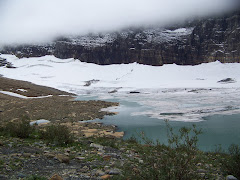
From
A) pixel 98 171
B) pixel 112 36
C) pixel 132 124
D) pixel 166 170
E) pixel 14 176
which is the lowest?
pixel 132 124

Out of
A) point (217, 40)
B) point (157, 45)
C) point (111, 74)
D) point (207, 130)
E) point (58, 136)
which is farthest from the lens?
point (157, 45)

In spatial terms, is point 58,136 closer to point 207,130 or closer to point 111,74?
point 207,130

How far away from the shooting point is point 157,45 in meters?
107

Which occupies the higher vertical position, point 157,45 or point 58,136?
point 157,45

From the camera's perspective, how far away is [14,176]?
15.2ft

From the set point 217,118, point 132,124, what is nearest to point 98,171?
point 132,124

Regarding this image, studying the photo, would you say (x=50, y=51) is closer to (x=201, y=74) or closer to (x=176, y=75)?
(x=176, y=75)

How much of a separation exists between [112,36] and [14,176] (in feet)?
375

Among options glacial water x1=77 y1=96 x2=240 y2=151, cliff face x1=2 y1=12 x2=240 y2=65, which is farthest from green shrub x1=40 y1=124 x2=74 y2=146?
cliff face x1=2 y1=12 x2=240 y2=65

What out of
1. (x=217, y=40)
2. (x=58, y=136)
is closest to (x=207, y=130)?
(x=58, y=136)

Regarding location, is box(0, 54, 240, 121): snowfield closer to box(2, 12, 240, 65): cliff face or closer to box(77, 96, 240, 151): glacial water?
box(2, 12, 240, 65): cliff face

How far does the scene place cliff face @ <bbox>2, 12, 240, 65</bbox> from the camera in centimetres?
9991

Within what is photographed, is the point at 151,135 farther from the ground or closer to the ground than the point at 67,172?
closer to the ground

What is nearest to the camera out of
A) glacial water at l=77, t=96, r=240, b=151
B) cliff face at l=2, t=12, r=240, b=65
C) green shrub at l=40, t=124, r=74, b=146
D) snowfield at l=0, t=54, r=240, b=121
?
green shrub at l=40, t=124, r=74, b=146
